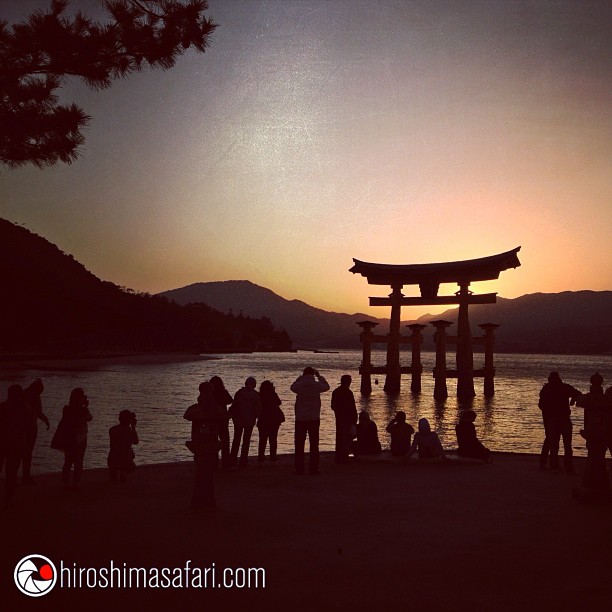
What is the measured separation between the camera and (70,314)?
289 ft

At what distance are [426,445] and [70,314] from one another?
8437 centimetres

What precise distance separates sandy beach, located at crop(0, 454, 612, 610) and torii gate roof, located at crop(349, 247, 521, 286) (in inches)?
983

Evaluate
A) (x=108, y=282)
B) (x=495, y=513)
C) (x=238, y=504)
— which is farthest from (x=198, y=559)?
(x=108, y=282)

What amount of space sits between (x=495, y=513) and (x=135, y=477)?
546cm

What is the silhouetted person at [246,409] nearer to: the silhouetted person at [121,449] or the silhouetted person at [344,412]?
the silhouetted person at [344,412]

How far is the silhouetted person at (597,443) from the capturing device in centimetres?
786

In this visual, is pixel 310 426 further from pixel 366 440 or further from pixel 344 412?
pixel 366 440

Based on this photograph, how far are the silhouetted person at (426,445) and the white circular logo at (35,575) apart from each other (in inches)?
287

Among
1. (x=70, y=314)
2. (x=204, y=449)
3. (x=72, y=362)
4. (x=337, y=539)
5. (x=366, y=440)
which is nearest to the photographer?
(x=337, y=539)

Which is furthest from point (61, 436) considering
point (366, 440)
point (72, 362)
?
point (72, 362)

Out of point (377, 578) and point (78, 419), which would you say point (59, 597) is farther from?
point (78, 419)

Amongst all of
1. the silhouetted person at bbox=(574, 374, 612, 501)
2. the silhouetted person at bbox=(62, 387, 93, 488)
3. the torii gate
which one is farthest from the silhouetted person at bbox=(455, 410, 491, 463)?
the torii gate

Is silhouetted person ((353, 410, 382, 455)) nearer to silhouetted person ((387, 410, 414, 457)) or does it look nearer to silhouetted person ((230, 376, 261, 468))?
silhouetted person ((387, 410, 414, 457))

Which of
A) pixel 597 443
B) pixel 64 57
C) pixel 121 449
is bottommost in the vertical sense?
pixel 121 449
